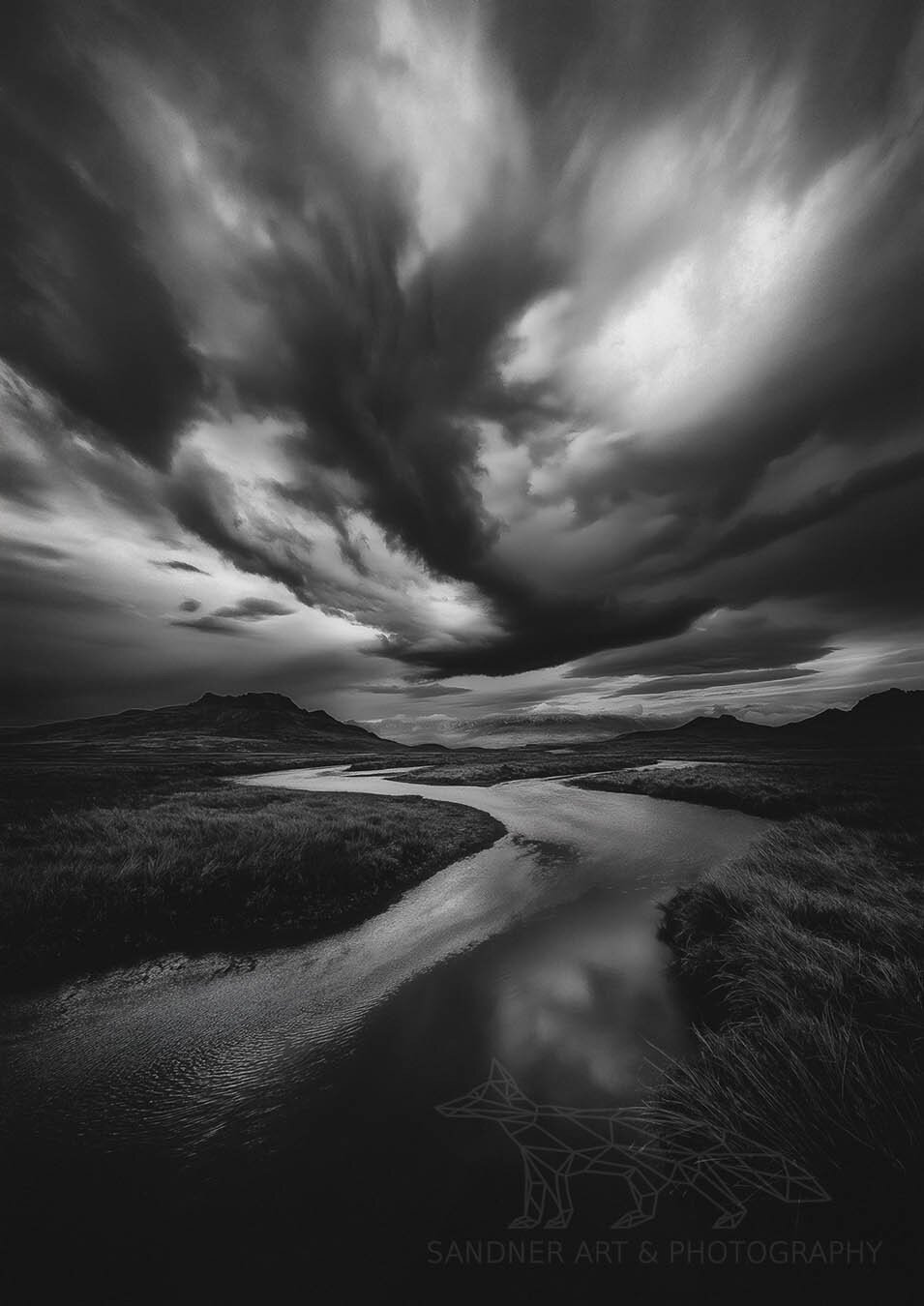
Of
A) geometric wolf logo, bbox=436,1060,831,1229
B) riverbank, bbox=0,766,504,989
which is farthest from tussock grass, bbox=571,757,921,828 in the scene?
geometric wolf logo, bbox=436,1060,831,1229

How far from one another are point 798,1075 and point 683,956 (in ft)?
13.9

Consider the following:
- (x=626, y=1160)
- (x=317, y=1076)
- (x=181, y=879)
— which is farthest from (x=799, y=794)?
(x=181, y=879)

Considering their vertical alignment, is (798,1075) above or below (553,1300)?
above

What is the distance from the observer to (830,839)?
14719 mm

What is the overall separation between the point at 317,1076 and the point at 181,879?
258 inches

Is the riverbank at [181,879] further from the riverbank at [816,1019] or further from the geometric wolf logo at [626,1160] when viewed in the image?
the riverbank at [816,1019]

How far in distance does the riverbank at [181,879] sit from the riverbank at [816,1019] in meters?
7.40

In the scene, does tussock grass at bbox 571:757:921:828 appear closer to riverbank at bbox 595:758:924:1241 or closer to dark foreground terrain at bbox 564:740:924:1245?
dark foreground terrain at bbox 564:740:924:1245

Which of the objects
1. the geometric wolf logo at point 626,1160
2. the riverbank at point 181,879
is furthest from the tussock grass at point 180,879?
the geometric wolf logo at point 626,1160

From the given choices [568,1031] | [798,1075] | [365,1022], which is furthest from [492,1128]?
[798,1075]

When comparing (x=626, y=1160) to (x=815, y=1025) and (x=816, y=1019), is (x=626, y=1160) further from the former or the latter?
(x=816, y=1019)

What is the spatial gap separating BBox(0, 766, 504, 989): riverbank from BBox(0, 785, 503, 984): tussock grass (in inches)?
1.0

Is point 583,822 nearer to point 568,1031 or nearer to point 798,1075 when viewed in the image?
point 568,1031

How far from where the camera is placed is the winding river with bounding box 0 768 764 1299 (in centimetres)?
357
